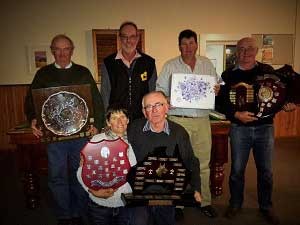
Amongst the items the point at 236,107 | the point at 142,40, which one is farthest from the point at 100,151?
the point at 142,40

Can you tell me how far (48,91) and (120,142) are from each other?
79 centimetres

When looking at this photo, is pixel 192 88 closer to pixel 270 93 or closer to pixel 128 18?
pixel 270 93

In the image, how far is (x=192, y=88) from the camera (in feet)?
9.01

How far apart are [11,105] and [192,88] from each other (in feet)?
13.5

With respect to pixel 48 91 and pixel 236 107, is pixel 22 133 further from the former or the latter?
pixel 236 107

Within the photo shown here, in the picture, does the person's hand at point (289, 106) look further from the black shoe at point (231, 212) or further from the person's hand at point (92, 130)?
the person's hand at point (92, 130)

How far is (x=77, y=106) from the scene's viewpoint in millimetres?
2482

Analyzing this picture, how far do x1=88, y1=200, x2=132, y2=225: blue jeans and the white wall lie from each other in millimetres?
3952

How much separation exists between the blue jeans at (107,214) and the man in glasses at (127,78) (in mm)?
902

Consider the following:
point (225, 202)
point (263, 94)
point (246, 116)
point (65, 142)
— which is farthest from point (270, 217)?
point (65, 142)

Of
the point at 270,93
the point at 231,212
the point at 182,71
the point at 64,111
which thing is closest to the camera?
the point at 64,111

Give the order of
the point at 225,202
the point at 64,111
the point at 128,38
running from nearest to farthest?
the point at 64,111 → the point at 128,38 → the point at 225,202

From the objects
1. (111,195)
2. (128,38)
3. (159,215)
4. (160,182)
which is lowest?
(159,215)

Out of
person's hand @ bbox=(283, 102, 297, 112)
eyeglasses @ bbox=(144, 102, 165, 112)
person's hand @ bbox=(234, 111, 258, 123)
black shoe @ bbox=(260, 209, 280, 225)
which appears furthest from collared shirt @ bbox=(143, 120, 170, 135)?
black shoe @ bbox=(260, 209, 280, 225)
